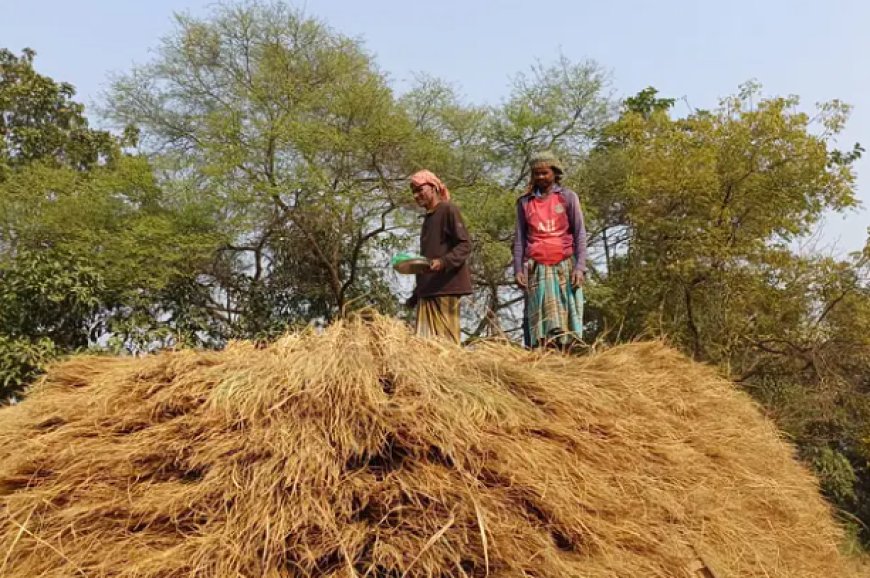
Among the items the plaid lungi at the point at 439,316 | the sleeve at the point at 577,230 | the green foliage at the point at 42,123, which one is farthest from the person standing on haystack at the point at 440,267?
the green foliage at the point at 42,123

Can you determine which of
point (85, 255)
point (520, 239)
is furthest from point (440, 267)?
point (85, 255)

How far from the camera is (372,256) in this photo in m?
14.4

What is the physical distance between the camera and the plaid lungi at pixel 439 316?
4.17 m

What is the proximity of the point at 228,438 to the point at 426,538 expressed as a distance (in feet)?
1.95

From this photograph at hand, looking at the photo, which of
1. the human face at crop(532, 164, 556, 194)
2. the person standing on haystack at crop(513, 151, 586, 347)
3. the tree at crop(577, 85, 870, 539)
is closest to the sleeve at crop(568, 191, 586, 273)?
the person standing on haystack at crop(513, 151, 586, 347)

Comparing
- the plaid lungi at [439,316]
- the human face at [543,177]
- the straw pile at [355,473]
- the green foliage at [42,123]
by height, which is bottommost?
the straw pile at [355,473]

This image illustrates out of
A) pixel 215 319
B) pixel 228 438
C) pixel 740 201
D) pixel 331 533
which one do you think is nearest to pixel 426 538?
pixel 331 533

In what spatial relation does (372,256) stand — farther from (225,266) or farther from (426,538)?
(426,538)

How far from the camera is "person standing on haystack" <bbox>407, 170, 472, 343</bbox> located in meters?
4.16

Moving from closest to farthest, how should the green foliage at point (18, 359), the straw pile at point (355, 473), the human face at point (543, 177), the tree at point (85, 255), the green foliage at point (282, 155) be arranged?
1. the straw pile at point (355, 473)
2. the human face at point (543, 177)
3. the green foliage at point (18, 359)
4. the tree at point (85, 255)
5. the green foliage at point (282, 155)

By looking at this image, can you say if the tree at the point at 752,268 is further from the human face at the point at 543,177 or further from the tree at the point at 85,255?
the human face at the point at 543,177

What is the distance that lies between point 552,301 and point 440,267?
641 millimetres

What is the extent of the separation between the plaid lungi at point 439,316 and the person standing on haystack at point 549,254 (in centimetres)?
42

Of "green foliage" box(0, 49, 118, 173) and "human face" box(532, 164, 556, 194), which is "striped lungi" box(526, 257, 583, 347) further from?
"green foliage" box(0, 49, 118, 173)
